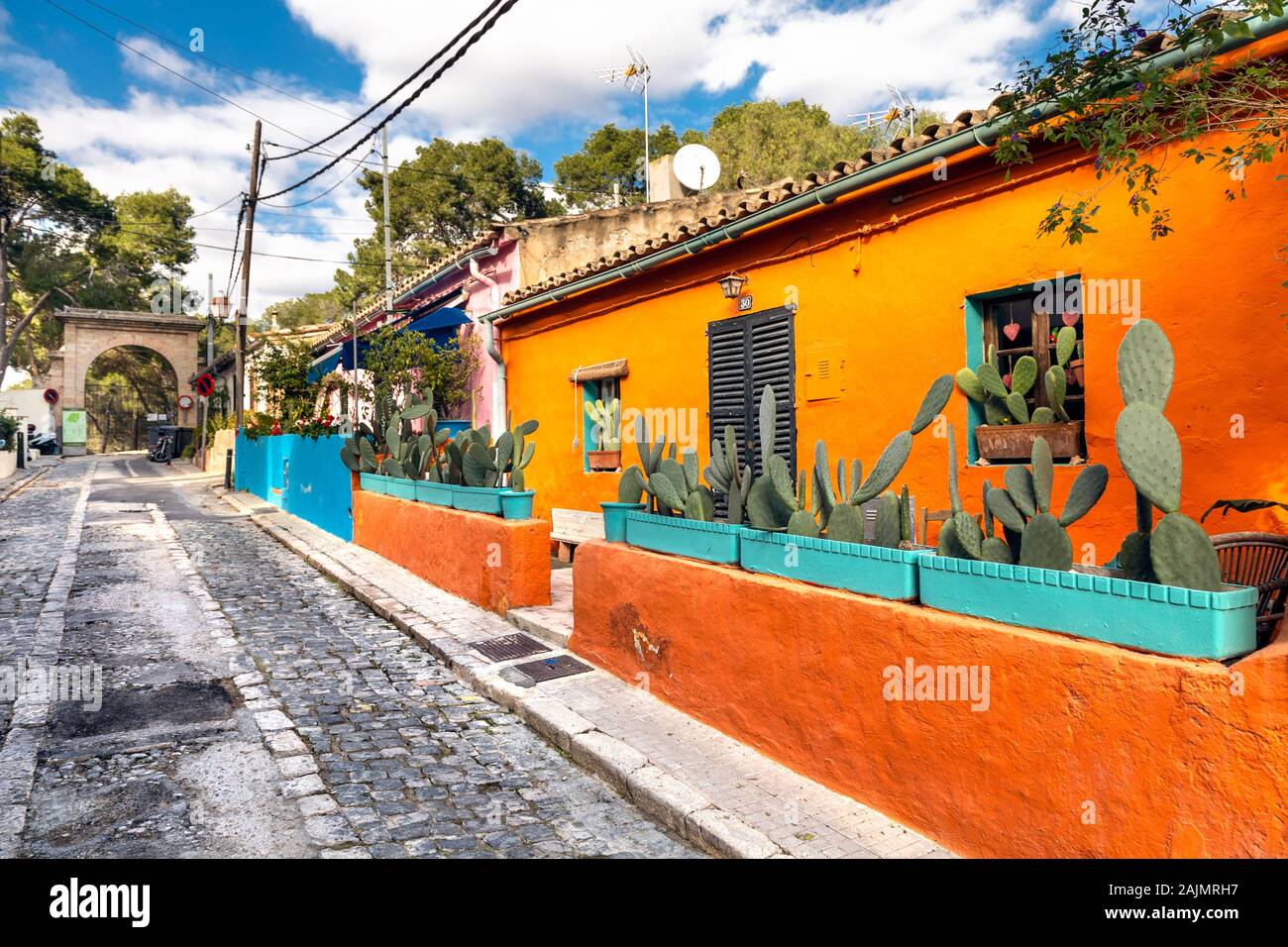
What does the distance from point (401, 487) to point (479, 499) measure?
2.36 meters

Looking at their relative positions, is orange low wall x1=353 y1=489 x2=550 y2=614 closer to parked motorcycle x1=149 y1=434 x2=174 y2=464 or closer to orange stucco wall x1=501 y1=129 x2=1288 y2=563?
orange stucco wall x1=501 y1=129 x2=1288 y2=563

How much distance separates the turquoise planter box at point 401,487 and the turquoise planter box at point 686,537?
15.2 feet

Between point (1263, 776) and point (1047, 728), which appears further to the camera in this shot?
point (1047, 728)

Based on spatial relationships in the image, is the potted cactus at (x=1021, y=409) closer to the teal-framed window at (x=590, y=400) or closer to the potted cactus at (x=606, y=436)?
the potted cactus at (x=606, y=436)

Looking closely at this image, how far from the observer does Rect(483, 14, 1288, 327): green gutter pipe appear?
155 inches

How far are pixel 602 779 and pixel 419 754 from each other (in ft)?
3.27

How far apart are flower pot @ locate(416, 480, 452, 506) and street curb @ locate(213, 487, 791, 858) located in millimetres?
1586

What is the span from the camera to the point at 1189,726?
7.14ft

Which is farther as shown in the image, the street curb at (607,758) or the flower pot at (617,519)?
the flower pot at (617,519)

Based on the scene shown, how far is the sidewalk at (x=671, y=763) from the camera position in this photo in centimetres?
299

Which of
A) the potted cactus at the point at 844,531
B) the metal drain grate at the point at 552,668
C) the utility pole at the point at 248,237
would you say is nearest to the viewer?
the potted cactus at the point at 844,531

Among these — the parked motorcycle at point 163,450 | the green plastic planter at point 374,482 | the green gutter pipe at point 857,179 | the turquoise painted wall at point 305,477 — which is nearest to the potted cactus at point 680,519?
the green gutter pipe at point 857,179
